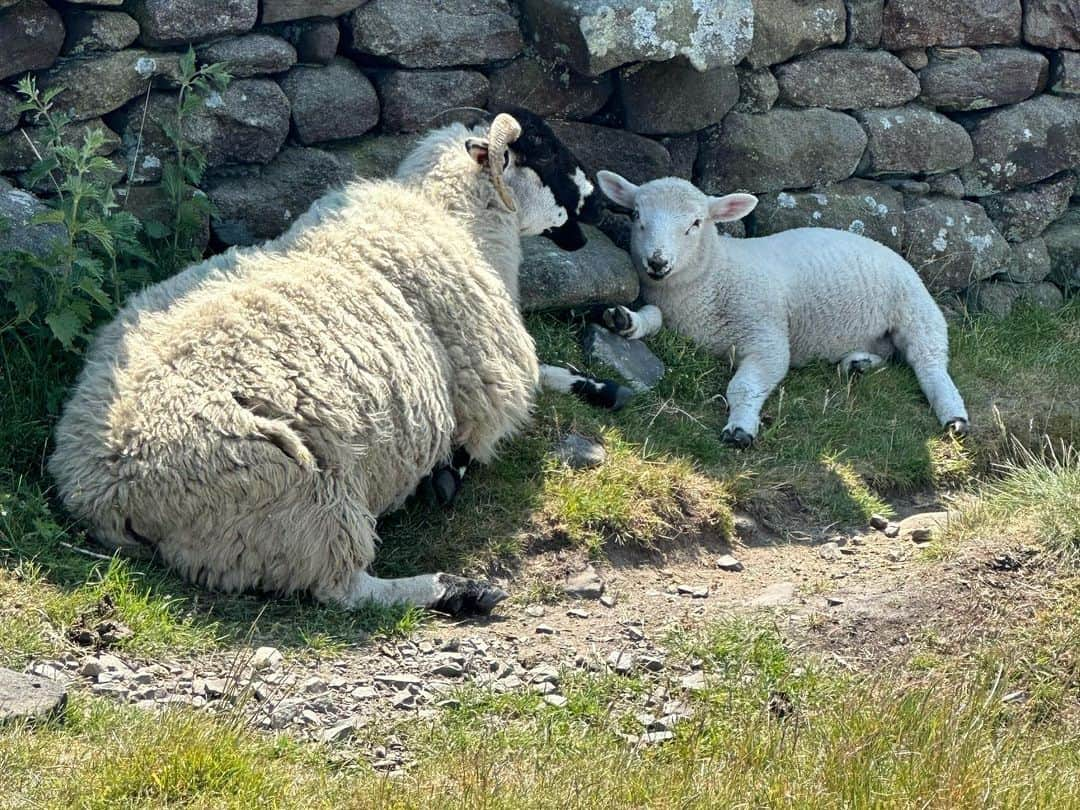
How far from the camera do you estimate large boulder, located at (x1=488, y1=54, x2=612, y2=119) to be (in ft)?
27.3

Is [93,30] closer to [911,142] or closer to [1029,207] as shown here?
[911,142]

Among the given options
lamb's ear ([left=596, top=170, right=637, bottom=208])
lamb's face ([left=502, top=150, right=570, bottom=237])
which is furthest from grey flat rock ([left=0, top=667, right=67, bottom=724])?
lamb's ear ([left=596, top=170, right=637, bottom=208])

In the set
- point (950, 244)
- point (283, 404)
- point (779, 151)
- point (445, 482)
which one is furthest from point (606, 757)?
point (950, 244)

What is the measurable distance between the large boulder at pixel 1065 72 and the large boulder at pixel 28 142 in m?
7.14

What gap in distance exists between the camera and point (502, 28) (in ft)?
27.0

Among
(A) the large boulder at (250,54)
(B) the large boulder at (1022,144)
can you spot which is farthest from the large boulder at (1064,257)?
(A) the large boulder at (250,54)

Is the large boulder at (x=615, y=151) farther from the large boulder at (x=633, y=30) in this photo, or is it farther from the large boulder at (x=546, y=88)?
the large boulder at (x=633, y=30)

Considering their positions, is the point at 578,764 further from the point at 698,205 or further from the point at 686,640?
the point at 698,205

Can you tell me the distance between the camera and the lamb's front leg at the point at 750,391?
25.9 feet

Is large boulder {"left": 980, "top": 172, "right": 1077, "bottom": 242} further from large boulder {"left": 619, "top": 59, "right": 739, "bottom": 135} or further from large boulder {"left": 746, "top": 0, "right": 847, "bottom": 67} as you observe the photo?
large boulder {"left": 619, "top": 59, "right": 739, "bottom": 135}

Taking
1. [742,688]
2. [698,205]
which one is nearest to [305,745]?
[742,688]

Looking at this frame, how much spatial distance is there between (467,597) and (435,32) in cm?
352

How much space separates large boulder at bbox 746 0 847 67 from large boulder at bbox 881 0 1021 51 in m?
→ 0.47

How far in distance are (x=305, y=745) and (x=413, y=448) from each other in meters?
1.95
